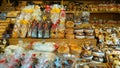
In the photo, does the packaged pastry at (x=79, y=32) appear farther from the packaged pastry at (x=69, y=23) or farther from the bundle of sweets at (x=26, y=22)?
the bundle of sweets at (x=26, y=22)

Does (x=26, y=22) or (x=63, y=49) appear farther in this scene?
(x=26, y=22)

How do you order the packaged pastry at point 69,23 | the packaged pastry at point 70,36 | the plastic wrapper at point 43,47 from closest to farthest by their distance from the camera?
the plastic wrapper at point 43,47 → the packaged pastry at point 70,36 → the packaged pastry at point 69,23

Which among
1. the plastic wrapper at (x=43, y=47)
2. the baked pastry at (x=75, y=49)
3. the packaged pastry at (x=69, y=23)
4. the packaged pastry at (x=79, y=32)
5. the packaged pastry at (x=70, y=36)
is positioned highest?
the packaged pastry at (x=69, y=23)

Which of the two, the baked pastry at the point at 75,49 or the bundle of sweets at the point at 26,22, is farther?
the bundle of sweets at the point at 26,22

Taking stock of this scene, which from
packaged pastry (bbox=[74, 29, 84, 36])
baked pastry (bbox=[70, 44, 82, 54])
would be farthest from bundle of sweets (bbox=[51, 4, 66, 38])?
baked pastry (bbox=[70, 44, 82, 54])

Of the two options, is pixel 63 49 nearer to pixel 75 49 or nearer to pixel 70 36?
pixel 75 49

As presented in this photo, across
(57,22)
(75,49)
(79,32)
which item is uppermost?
(57,22)

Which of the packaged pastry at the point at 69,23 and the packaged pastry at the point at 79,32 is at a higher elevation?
the packaged pastry at the point at 69,23

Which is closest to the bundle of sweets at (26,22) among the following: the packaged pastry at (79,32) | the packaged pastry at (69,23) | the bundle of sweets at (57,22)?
the bundle of sweets at (57,22)

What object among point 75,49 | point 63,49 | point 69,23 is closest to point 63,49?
point 63,49

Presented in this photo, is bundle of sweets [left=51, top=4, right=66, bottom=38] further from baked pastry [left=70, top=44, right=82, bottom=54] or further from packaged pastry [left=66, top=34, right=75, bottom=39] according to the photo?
baked pastry [left=70, top=44, right=82, bottom=54]

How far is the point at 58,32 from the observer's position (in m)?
2.60

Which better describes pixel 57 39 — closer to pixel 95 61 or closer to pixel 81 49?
pixel 81 49

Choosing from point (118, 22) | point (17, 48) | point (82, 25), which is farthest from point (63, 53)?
point (118, 22)
